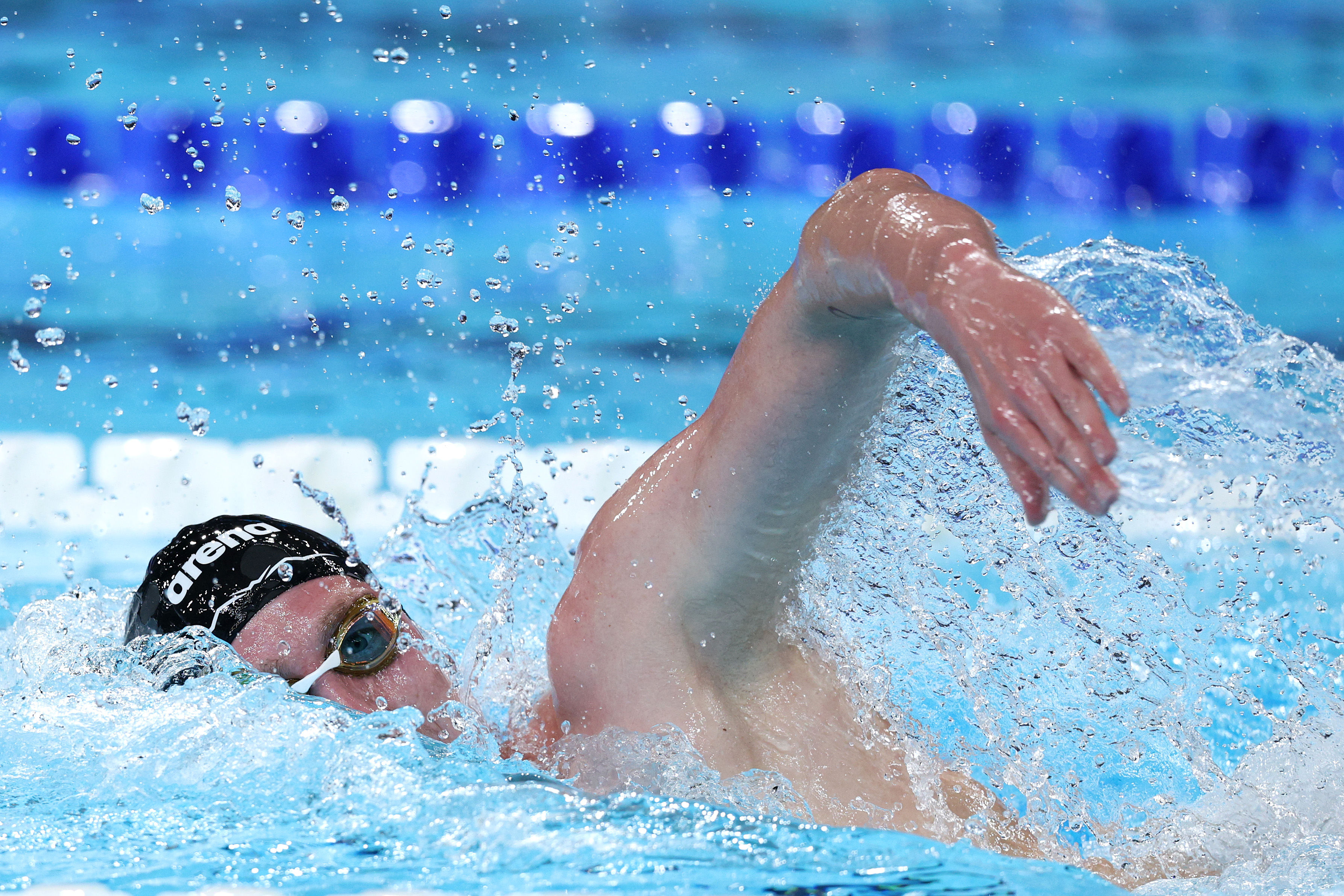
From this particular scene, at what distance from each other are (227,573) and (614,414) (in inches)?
76.1

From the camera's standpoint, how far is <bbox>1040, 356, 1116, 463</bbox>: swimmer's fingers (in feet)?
2.31

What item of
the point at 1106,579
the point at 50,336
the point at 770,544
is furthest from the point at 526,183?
the point at 770,544

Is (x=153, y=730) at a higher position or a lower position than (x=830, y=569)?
lower

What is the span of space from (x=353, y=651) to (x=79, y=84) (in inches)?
124

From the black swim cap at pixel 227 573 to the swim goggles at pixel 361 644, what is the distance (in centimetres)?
8

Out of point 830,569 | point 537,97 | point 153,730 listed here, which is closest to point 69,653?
point 153,730

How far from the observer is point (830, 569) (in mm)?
1268

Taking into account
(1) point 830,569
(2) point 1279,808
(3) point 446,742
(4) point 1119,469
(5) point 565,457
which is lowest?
(5) point 565,457

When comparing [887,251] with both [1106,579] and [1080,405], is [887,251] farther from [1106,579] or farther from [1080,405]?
[1106,579]

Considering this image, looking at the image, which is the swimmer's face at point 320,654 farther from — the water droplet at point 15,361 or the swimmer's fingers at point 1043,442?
the water droplet at point 15,361

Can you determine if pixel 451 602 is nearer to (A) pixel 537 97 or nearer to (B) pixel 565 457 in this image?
(B) pixel 565 457

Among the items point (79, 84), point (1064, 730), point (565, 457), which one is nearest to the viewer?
point (1064, 730)

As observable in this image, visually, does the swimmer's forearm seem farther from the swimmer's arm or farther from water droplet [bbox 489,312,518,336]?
water droplet [bbox 489,312,518,336]

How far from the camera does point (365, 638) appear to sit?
59.2 inches
